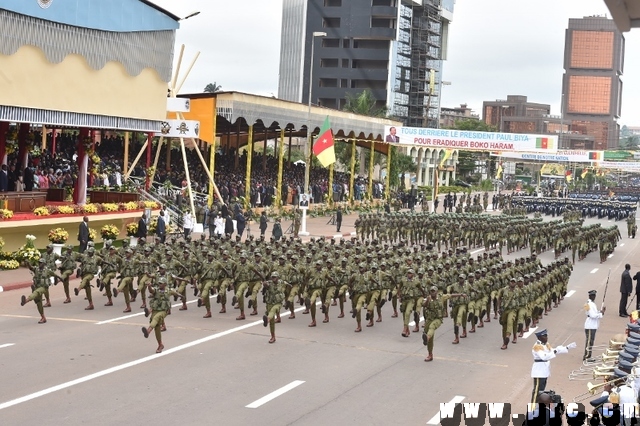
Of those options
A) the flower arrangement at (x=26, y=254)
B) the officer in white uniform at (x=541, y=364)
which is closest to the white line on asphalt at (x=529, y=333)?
the officer in white uniform at (x=541, y=364)

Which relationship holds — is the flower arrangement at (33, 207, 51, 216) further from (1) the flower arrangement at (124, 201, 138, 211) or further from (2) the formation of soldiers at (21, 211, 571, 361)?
(2) the formation of soldiers at (21, 211, 571, 361)

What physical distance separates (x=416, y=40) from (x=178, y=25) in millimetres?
78032

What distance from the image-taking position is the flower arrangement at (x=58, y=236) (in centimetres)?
2933

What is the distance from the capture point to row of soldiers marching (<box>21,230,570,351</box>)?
62.8ft

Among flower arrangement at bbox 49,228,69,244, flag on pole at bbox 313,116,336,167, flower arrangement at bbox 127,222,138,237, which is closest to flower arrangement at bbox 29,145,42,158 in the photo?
flower arrangement at bbox 127,222,138,237

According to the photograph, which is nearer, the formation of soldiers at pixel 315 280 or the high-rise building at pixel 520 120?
the formation of soldiers at pixel 315 280

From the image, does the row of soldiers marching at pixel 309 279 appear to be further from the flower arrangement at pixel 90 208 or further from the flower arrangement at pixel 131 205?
the flower arrangement at pixel 131 205

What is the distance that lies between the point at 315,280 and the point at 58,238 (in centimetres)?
1210

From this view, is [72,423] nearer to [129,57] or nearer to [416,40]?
[129,57]

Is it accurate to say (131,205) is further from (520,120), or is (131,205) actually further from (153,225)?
(520,120)

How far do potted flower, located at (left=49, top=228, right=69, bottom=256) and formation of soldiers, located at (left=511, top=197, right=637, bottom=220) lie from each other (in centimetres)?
3897

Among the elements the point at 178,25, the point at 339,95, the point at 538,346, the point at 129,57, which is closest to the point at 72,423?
the point at 538,346

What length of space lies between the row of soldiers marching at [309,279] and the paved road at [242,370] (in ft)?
1.77

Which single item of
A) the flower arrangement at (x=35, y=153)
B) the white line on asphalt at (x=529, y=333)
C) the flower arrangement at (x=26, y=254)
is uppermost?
the flower arrangement at (x=35, y=153)
